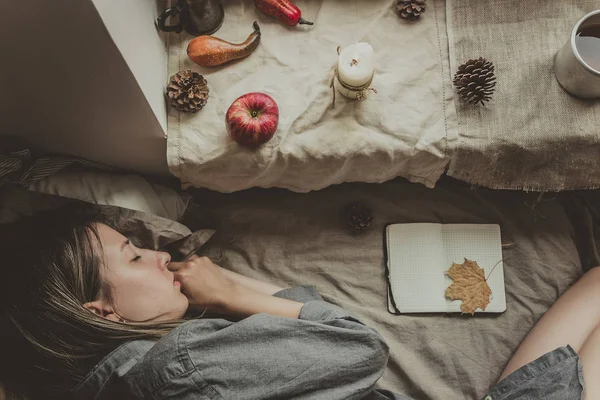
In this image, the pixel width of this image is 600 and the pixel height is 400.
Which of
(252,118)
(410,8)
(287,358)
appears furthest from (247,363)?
(410,8)

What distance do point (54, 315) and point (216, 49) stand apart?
608 millimetres

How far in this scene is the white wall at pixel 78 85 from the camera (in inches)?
29.1

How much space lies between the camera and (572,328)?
1.18 metres

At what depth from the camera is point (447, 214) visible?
52.8 inches

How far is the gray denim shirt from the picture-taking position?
0.91m

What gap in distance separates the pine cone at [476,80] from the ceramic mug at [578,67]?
0.14 m

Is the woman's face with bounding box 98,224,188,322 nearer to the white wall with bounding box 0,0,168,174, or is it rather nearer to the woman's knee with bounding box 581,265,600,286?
the white wall with bounding box 0,0,168,174

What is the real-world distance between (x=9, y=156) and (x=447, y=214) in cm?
104

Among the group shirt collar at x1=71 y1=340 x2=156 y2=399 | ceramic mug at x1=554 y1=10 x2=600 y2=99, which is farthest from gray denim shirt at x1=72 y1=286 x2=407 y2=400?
ceramic mug at x1=554 y1=10 x2=600 y2=99

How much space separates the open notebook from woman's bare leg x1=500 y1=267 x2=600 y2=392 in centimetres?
11

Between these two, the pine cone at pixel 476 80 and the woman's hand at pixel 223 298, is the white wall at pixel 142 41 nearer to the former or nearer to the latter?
the woman's hand at pixel 223 298

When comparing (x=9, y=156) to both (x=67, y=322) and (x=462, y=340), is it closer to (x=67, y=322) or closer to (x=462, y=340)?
(x=67, y=322)

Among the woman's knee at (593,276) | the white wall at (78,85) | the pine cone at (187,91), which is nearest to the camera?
the white wall at (78,85)

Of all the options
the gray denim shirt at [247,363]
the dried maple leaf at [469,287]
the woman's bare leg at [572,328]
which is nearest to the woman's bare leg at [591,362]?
the woman's bare leg at [572,328]
